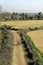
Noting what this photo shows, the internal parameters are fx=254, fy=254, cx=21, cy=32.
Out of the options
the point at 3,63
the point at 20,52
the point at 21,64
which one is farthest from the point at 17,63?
the point at 20,52

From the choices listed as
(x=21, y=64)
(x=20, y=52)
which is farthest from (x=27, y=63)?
(x=20, y=52)

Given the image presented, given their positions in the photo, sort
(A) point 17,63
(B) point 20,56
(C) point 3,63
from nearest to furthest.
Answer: (C) point 3,63
(A) point 17,63
(B) point 20,56

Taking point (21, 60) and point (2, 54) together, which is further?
point (2, 54)

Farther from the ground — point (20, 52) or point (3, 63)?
point (3, 63)

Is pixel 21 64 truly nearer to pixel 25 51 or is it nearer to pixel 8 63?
pixel 8 63

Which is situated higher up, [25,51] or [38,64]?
[38,64]

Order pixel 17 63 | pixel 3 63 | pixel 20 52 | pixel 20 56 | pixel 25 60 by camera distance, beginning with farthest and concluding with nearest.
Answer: pixel 20 52, pixel 20 56, pixel 25 60, pixel 17 63, pixel 3 63

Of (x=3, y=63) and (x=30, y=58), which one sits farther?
(x=30, y=58)

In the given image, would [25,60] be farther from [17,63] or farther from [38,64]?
[38,64]

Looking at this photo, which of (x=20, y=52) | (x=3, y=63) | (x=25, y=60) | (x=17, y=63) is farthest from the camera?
(x=20, y=52)
